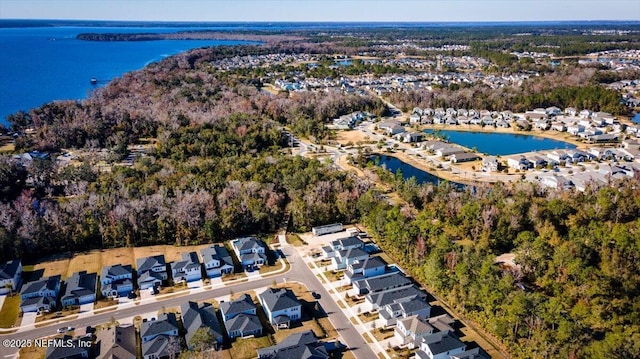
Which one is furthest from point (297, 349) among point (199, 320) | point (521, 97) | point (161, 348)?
point (521, 97)

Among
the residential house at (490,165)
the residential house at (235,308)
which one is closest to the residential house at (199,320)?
the residential house at (235,308)

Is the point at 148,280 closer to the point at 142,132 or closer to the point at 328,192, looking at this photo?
the point at 328,192

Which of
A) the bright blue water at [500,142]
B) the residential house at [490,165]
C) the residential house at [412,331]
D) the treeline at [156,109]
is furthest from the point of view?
the bright blue water at [500,142]

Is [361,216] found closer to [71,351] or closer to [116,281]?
[116,281]

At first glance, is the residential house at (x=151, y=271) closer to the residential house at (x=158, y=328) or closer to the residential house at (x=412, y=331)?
the residential house at (x=158, y=328)

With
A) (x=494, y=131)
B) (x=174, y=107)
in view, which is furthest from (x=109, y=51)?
(x=494, y=131)

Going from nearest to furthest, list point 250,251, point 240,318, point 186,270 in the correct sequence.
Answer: point 240,318
point 186,270
point 250,251
